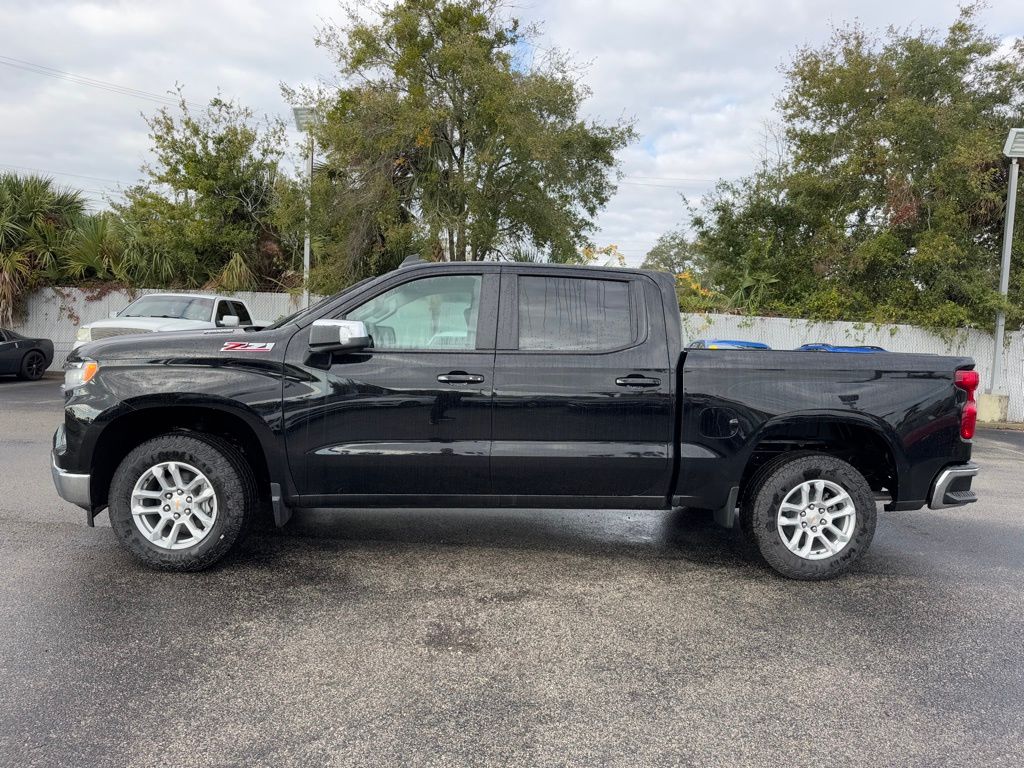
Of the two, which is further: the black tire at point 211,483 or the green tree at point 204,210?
the green tree at point 204,210

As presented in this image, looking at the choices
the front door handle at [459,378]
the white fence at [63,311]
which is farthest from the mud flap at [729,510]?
the white fence at [63,311]

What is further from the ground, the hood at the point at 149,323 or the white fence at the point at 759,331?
the white fence at the point at 759,331

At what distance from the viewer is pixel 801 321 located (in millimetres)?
17641

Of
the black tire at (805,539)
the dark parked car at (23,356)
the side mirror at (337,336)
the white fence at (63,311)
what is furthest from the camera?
the white fence at (63,311)

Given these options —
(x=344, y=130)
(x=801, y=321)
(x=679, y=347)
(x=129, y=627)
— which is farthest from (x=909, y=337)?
(x=129, y=627)

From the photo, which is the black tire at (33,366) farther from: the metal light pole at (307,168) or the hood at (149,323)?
the metal light pole at (307,168)

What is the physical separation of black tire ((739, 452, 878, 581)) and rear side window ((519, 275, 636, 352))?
51.6 inches

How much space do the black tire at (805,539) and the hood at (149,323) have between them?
31.6 ft

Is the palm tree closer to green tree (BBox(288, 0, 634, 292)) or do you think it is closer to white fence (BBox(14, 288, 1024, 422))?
white fence (BBox(14, 288, 1024, 422))

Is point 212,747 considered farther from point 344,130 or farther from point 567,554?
point 344,130

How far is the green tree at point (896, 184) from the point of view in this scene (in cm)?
1648

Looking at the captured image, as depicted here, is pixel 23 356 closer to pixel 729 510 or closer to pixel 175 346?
pixel 175 346

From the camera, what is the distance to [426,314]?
449cm

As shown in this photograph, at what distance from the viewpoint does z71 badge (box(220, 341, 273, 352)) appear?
4309mm
